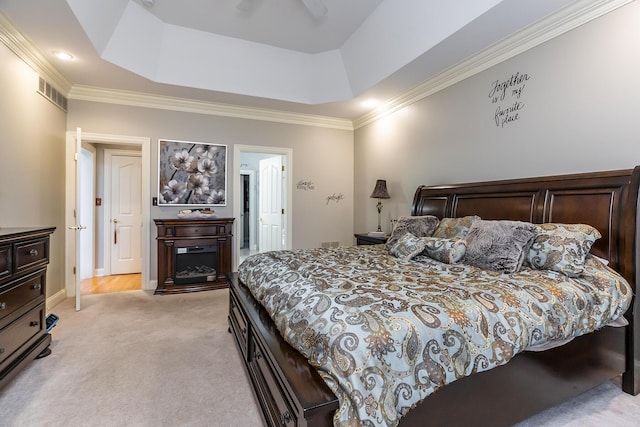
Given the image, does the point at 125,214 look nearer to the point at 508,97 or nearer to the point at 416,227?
the point at 416,227

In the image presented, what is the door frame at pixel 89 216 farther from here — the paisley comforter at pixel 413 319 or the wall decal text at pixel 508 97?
the wall decal text at pixel 508 97

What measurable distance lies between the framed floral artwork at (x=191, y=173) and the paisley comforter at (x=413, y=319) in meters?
2.82

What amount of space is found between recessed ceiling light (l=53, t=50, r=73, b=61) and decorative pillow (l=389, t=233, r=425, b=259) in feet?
12.0

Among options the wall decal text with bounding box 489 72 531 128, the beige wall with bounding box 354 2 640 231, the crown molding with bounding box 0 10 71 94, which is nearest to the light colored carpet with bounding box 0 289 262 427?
the crown molding with bounding box 0 10 71 94

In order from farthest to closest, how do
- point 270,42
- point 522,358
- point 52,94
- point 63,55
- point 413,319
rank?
1. point 270,42
2. point 52,94
3. point 63,55
4. point 522,358
5. point 413,319

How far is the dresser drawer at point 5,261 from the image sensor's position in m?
1.80

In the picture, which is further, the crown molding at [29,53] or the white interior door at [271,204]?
the white interior door at [271,204]

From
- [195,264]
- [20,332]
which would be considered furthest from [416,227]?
[20,332]

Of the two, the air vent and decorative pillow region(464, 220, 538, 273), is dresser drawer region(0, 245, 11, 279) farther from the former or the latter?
decorative pillow region(464, 220, 538, 273)

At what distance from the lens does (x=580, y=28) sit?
2326 mm

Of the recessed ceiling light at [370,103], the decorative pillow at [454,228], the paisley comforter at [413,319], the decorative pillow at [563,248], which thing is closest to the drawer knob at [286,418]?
the paisley comforter at [413,319]

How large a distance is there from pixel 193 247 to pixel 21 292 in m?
2.18

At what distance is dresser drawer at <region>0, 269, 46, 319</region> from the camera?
1846 mm

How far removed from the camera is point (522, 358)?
1.45 m
